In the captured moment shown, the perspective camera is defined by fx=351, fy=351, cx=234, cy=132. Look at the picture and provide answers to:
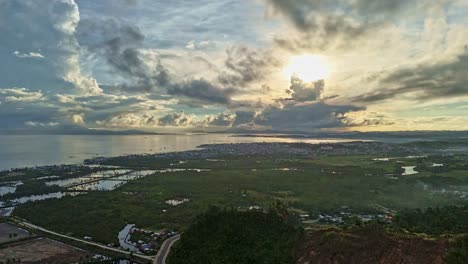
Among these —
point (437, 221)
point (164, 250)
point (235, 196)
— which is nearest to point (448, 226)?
point (437, 221)

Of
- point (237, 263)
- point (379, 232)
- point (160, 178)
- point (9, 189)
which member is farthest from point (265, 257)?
point (9, 189)

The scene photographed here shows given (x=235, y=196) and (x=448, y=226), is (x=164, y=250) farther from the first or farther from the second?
(x=448, y=226)

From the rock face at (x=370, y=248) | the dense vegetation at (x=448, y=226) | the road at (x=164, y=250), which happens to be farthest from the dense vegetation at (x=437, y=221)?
the road at (x=164, y=250)

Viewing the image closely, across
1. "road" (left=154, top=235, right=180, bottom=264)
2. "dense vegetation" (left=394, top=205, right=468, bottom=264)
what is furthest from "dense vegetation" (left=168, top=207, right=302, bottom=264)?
"dense vegetation" (left=394, top=205, right=468, bottom=264)

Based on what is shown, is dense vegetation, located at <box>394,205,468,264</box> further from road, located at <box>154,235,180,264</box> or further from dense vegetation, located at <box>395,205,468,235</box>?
road, located at <box>154,235,180,264</box>

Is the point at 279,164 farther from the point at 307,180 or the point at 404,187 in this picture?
the point at 404,187

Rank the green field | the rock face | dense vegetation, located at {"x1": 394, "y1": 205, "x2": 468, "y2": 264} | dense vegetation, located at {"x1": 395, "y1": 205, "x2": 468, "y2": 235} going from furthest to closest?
1. the green field
2. dense vegetation, located at {"x1": 395, "y1": 205, "x2": 468, "y2": 235}
3. the rock face
4. dense vegetation, located at {"x1": 394, "y1": 205, "x2": 468, "y2": 264}
